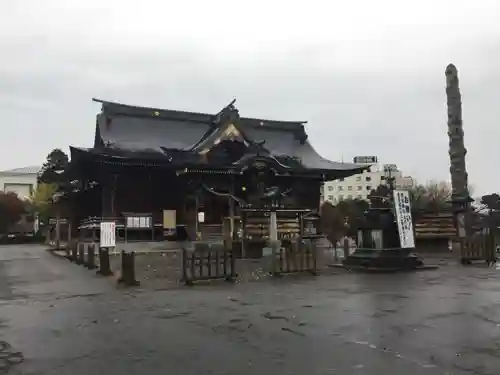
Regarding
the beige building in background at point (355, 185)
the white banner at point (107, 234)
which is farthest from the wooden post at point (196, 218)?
the beige building in background at point (355, 185)

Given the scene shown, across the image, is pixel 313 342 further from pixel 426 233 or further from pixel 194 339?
pixel 426 233

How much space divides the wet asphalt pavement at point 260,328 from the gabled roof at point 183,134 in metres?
22.5

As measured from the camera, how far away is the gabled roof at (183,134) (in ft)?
113

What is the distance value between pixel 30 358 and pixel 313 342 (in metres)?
3.29

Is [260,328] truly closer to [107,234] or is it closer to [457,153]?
[107,234]

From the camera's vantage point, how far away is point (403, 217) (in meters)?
16.1

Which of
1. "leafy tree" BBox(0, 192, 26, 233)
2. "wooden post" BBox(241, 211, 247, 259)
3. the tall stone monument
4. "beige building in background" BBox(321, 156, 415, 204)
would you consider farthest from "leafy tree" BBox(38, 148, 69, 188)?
"beige building in background" BBox(321, 156, 415, 204)

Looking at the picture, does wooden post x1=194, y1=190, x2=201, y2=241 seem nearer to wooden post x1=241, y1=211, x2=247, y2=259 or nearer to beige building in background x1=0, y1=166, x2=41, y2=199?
wooden post x1=241, y1=211, x2=247, y2=259

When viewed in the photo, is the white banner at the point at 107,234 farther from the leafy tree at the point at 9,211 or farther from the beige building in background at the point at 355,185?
the beige building in background at the point at 355,185

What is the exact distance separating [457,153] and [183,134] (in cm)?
2230

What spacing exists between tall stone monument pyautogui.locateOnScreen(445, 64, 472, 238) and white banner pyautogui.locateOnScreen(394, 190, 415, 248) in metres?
9.41

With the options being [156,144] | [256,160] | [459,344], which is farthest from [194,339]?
[156,144]

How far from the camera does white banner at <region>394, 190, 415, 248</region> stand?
52.0 ft

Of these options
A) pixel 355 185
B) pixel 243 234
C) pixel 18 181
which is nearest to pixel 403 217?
pixel 243 234
